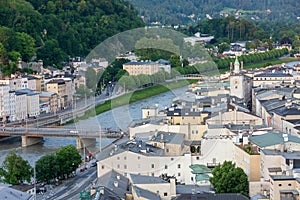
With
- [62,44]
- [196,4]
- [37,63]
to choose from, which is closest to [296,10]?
[196,4]

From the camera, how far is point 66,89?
92.1ft

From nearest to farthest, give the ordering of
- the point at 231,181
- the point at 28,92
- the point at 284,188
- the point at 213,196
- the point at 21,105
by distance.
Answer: the point at 284,188
the point at 213,196
the point at 231,181
the point at 21,105
the point at 28,92

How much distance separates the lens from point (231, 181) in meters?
10.9

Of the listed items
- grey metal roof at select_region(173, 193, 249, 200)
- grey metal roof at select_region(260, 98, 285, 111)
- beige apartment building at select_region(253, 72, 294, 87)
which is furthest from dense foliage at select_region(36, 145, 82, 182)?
beige apartment building at select_region(253, 72, 294, 87)

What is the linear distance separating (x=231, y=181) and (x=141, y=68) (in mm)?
21201

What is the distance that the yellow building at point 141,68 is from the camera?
31781 millimetres

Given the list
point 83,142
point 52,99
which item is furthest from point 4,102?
point 83,142

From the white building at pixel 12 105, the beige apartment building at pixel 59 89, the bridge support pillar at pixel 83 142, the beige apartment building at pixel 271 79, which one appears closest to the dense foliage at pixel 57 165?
the bridge support pillar at pixel 83 142

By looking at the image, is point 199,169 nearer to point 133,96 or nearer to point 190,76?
point 133,96

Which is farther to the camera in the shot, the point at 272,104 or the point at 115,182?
the point at 272,104

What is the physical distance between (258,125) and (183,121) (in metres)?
1.35

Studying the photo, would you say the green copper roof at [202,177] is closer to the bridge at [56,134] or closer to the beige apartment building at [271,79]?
the bridge at [56,134]

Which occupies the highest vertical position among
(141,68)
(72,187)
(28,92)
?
(141,68)

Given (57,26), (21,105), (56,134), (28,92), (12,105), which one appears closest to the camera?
(56,134)
